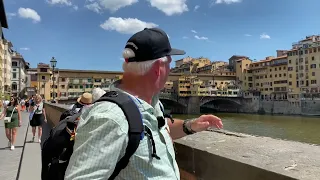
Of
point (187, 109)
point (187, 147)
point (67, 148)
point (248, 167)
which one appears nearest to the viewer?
point (67, 148)

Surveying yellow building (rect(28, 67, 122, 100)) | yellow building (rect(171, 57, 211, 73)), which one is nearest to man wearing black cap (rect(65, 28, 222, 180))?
yellow building (rect(28, 67, 122, 100))

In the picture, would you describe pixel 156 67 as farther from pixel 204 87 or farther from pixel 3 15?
pixel 204 87

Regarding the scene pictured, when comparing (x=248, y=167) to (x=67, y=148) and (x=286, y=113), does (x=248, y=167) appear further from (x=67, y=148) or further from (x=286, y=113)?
(x=286, y=113)

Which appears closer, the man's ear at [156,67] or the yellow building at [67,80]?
the man's ear at [156,67]

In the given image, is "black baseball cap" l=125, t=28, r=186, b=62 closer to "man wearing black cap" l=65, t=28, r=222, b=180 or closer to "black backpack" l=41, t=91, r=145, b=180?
"man wearing black cap" l=65, t=28, r=222, b=180

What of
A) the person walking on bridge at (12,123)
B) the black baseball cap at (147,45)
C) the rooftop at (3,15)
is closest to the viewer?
the black baseball cap at (147,45)

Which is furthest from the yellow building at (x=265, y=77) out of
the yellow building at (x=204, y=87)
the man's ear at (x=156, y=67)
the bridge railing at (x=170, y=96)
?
the man's ear at (x=156, y=67)

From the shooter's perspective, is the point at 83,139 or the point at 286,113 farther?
the point at 286,113

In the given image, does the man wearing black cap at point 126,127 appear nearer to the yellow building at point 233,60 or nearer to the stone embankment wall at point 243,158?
the stone embankment wall at point 243,158

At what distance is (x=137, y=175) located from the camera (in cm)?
137

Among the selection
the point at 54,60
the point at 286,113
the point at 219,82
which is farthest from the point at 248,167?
the point at 219,82

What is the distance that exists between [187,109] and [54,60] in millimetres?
62624

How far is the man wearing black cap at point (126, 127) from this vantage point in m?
1.28

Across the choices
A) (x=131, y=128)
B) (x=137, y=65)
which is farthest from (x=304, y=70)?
(x=131, y=128)
